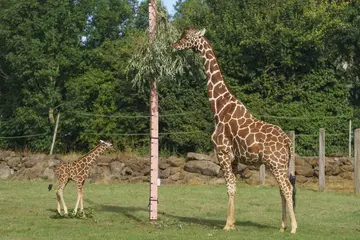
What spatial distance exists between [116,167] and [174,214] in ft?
37.0

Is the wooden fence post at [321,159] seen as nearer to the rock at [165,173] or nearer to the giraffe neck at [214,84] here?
the rock at [165,173]

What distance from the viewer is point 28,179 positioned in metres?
28.3

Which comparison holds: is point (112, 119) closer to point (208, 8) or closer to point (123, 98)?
point (123, 98)

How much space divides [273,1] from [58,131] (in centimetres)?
1175

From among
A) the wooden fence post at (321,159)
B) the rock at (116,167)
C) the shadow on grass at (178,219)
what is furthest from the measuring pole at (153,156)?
the rock at (116,167)

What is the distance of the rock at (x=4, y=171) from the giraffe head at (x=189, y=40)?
54.6 feet

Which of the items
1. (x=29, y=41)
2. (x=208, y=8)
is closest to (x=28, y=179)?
(x=29, y=41)

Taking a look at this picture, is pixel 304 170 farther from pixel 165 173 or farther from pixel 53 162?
pixel 53 162

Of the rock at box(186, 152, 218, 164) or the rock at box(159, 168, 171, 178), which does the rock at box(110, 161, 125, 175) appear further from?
the rock at box(186, 152, 218, 164)

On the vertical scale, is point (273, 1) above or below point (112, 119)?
above

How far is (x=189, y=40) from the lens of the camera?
49.2ft

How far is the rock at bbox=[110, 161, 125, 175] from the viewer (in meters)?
28.0

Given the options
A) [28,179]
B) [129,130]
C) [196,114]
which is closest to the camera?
[28,179]

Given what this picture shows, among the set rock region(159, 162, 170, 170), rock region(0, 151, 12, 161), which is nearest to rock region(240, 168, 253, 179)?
rock region(159, 162, 170, 170)
